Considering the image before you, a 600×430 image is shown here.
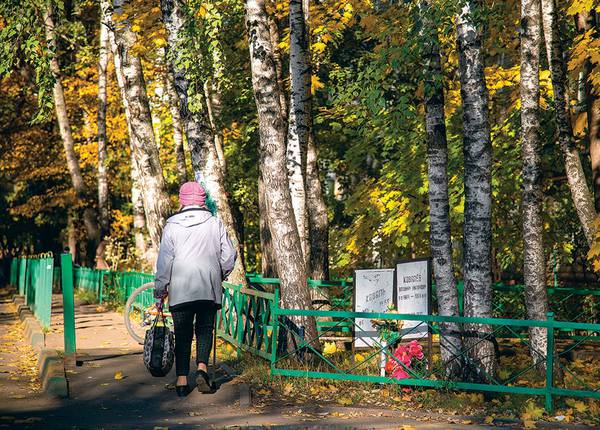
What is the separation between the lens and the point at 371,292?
13.4m

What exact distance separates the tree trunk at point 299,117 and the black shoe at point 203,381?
5307mm

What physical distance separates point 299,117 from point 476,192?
16.0ft

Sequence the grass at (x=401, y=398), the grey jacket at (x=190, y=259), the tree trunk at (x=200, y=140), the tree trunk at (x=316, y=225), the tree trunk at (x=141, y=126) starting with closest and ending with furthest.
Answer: the grey jacket at (x=190, y=259) < the grass at (x=401, y=398) < the tree trunk at (x=200, y=140) < the tree trunk at (x=316, y=225) < the tree trunk at (x=141, y=126)

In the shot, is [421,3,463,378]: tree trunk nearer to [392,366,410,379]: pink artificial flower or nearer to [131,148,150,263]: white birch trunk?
[392,366,410,379]: pink artificial flower

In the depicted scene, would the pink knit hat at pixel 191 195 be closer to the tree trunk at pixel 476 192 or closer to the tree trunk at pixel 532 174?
the tree trunk at pixel 476 192

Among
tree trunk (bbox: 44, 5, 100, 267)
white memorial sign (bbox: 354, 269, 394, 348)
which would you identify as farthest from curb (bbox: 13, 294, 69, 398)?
tree trunk (bbox: 44, 5, 100, 267)

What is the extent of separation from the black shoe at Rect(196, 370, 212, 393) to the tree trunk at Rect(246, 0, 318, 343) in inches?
104

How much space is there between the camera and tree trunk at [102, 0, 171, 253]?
19.6 meters

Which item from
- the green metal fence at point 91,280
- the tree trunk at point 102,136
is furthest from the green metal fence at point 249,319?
the tree trunk at point 102,136

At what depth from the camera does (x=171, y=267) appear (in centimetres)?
978

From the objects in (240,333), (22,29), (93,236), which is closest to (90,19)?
(93,236)

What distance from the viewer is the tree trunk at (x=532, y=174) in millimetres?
12750

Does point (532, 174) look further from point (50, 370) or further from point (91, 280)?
point (91, 280)

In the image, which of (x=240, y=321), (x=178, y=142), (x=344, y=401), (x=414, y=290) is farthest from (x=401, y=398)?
(x=178, y=142)
